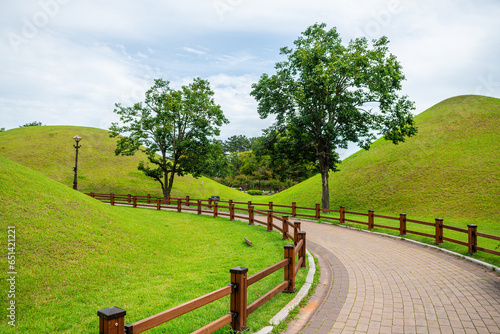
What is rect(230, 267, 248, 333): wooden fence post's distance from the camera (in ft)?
14.6

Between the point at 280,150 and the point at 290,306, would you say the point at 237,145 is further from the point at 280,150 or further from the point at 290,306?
the point at 290,306

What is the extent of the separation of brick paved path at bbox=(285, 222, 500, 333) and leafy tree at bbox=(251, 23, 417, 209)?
1447 centimetres

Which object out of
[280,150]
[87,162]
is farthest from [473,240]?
[87,162]

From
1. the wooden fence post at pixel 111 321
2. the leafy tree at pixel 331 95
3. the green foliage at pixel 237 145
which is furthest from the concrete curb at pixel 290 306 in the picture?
the green foliage at pixel 237 145

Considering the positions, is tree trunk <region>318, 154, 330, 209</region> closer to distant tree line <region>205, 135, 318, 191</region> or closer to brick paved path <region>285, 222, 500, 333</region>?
distant tree line <region>205, 135, 318, 191</region>

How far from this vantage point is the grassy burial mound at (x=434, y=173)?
84.9 ft

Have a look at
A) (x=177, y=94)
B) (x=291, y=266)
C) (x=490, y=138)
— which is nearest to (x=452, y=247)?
(x=291, y=266)

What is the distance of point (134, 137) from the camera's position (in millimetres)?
31969

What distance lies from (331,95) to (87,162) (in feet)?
141

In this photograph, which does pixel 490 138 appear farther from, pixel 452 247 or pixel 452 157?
pixel 452 247

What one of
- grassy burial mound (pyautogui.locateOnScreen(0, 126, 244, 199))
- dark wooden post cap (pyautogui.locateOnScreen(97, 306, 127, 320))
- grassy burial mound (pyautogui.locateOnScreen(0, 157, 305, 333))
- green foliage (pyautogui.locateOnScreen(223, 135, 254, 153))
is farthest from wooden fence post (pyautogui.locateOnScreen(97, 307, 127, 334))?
green foliage (pyautogui.locateOnScreen(223, 135, 254, 153))

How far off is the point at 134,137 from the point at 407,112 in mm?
27156

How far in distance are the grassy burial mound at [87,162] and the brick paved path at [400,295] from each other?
3796cm

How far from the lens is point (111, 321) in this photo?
8.83ft
